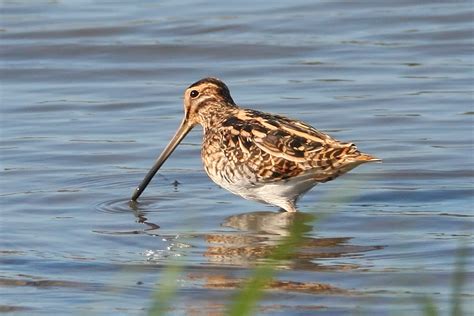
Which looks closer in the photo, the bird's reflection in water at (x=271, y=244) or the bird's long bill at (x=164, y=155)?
the bird's reflection in water at (x=271, y=244)

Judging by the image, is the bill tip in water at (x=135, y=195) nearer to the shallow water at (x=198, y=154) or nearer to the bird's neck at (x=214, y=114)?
the shallow water at (x=198, y=154)

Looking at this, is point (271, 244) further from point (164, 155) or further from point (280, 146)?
point (164, 155)

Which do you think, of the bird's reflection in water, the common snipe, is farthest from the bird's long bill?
the bird's reflection in water

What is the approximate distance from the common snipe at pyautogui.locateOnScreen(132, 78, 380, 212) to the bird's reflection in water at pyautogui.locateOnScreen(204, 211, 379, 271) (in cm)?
17

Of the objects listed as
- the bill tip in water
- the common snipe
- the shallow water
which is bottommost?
the bill tip in water

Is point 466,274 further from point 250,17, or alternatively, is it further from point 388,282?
point 250,17

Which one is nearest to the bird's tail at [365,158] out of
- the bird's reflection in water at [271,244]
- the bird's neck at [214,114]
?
the bird's reflection in water at [271,244]

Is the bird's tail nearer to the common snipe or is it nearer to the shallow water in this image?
the common snipe

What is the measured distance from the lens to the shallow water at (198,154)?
7609mm

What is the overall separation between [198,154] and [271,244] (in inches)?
110

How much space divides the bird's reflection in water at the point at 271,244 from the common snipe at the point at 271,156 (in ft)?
0.56

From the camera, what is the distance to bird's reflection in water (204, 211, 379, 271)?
320 inches

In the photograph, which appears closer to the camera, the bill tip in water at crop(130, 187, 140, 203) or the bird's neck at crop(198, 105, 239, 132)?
the bird's neck at crop(198, 105, 239, 132)

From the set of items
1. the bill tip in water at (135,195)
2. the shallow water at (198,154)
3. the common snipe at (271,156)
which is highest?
the common snipe at (271,156)
